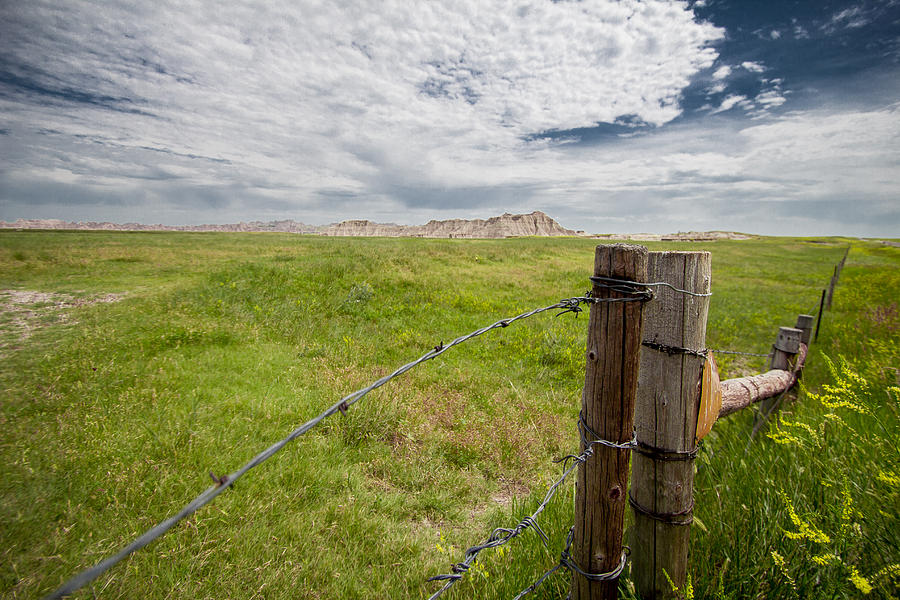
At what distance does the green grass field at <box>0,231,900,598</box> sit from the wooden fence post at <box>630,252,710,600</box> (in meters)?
0.27

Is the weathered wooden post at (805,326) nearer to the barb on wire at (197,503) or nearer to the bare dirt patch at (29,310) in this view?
the barb on wire at (197,503)

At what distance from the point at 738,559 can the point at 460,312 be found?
1030 cm

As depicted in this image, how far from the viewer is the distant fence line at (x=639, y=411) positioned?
1715 millimetres

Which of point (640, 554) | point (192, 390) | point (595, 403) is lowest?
point (192, 390)

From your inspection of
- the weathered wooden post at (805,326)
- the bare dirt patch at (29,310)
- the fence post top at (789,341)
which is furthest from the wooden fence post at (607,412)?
the bare dirt patch at (29,310)

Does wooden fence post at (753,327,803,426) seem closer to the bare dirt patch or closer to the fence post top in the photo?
the fence post top

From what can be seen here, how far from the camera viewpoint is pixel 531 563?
2551 millimetres

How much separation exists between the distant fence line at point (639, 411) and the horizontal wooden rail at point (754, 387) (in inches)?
50.2

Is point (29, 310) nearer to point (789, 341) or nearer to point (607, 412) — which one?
point (607, 412)

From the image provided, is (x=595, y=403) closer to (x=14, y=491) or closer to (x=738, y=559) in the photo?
(x=738, y=559)

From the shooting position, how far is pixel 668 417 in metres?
1.89

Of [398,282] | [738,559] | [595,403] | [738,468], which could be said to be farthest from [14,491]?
[398,282]

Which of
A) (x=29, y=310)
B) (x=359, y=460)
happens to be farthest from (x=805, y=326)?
(x=29, y=310)

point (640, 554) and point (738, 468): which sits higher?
point (640, 554)
